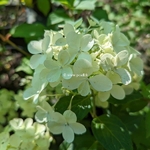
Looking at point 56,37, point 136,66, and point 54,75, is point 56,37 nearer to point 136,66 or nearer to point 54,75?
point 54,75

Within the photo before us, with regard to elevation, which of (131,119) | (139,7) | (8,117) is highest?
(139,7)

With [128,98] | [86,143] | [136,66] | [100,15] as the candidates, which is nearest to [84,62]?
[136,66]

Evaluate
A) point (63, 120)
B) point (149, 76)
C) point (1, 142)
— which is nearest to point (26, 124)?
point (1, 142)

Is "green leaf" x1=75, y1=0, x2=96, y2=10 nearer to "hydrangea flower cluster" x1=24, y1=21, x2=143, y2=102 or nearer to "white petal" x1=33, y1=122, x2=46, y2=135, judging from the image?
"hydrangea flower cluster" x1=24, y1=21, x2=143, y2=102

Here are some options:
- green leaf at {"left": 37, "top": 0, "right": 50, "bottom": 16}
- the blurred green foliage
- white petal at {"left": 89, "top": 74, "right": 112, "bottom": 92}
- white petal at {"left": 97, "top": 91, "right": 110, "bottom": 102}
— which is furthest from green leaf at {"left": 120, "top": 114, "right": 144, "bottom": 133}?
green leaf at {"left": 37, "top": 0, "right": 50, "bottom": 16}

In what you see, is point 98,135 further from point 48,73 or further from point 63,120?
point 48,73
